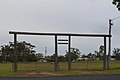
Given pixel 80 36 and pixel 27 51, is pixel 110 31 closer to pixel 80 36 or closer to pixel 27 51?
pixel 80 36

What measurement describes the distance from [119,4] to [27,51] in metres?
78.3

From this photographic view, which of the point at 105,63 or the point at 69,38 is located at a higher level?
the point at 69,38

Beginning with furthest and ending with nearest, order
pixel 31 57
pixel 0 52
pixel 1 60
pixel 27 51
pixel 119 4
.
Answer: pixel 0 52, pixel 1 60, pixel 27 51, pixel 31 57, pixel 119 4

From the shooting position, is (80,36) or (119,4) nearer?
(119,4)

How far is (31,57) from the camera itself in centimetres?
9362

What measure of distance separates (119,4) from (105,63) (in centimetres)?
773

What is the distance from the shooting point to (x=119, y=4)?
1067 inches

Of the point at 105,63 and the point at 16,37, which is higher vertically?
the point at 16,37

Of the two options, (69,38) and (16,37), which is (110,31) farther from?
(16,37)

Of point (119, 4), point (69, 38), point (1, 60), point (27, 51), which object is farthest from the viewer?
point (1, 60)

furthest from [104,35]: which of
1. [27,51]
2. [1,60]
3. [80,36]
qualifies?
[1,60]

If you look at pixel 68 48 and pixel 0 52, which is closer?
pixel 68 48

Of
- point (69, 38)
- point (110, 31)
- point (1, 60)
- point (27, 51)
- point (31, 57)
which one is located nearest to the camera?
point (69, 38)

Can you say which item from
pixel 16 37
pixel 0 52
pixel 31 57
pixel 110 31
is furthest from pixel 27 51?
pixel 16 37
